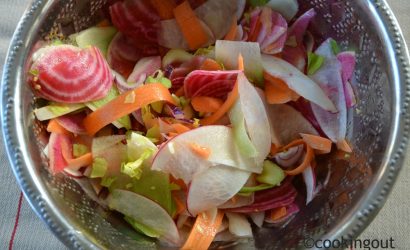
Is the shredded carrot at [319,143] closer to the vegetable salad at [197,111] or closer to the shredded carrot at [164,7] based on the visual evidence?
the vegetable salad at [197,111]

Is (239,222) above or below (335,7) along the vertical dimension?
below

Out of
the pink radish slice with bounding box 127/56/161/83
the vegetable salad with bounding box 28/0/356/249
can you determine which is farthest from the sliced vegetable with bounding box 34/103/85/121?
the pink radish slice with bounding box 127/56/161/83

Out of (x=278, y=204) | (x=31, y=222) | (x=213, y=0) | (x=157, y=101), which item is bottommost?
(x=31, y=222)

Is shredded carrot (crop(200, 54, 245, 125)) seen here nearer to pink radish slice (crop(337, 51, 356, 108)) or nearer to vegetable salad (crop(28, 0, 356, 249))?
vegetable salad (crop(28, 0, 356, 249))

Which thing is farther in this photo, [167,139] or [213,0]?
[213,0]

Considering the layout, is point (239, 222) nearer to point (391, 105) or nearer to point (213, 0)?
point (391, 105)

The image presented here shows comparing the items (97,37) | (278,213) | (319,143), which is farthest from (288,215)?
(97,37)

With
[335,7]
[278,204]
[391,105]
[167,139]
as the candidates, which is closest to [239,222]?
[278,204]
